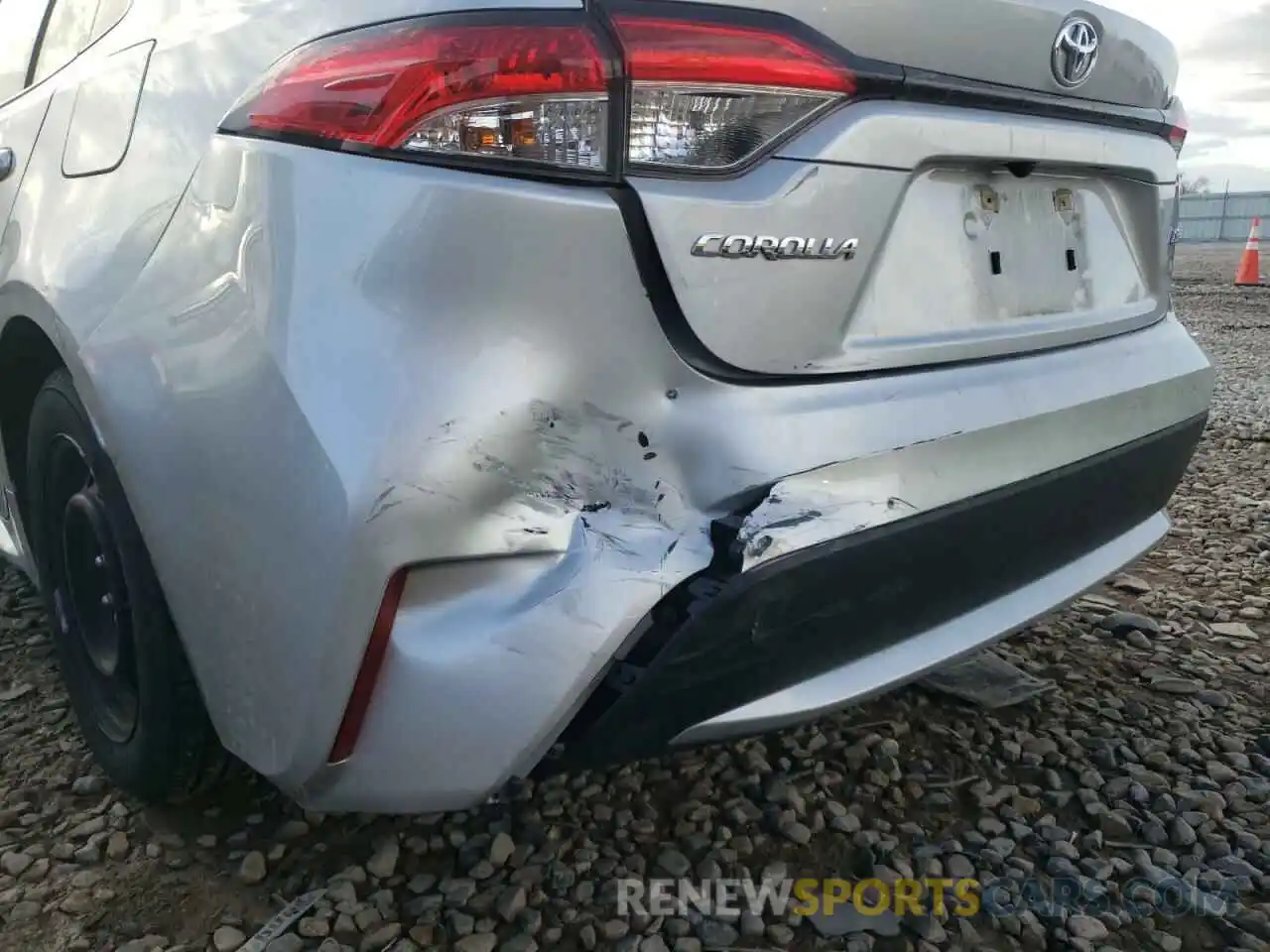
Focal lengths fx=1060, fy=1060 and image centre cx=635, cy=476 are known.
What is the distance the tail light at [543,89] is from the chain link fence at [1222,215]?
111 ft

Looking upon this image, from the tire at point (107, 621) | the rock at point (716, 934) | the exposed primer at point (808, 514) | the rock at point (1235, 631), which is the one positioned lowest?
the rock at point (1235, 631)

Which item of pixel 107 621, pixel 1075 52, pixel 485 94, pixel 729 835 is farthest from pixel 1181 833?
pixel 107 621

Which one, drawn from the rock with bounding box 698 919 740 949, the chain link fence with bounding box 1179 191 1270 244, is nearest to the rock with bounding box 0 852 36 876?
→ the rock with bounding box 698 919 740 949

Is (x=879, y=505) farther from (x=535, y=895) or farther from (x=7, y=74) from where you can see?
(x=7, y=74)

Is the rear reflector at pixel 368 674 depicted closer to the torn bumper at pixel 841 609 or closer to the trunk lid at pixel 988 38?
the torn bumper at pixel 841 609

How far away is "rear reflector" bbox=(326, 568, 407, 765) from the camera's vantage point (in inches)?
48.7

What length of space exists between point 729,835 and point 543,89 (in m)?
1.31

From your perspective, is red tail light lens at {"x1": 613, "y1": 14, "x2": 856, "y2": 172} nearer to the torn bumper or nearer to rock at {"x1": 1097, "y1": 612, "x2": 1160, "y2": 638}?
the torn bumper

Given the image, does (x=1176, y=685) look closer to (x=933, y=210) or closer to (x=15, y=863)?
(x=933, y=210)

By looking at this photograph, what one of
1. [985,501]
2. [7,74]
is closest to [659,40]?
[985,501]

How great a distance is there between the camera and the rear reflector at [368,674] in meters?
1.24

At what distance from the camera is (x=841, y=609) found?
1427mm

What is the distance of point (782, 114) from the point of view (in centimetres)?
132

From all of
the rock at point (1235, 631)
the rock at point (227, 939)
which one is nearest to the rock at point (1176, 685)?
the rock at point (1235, 631)
